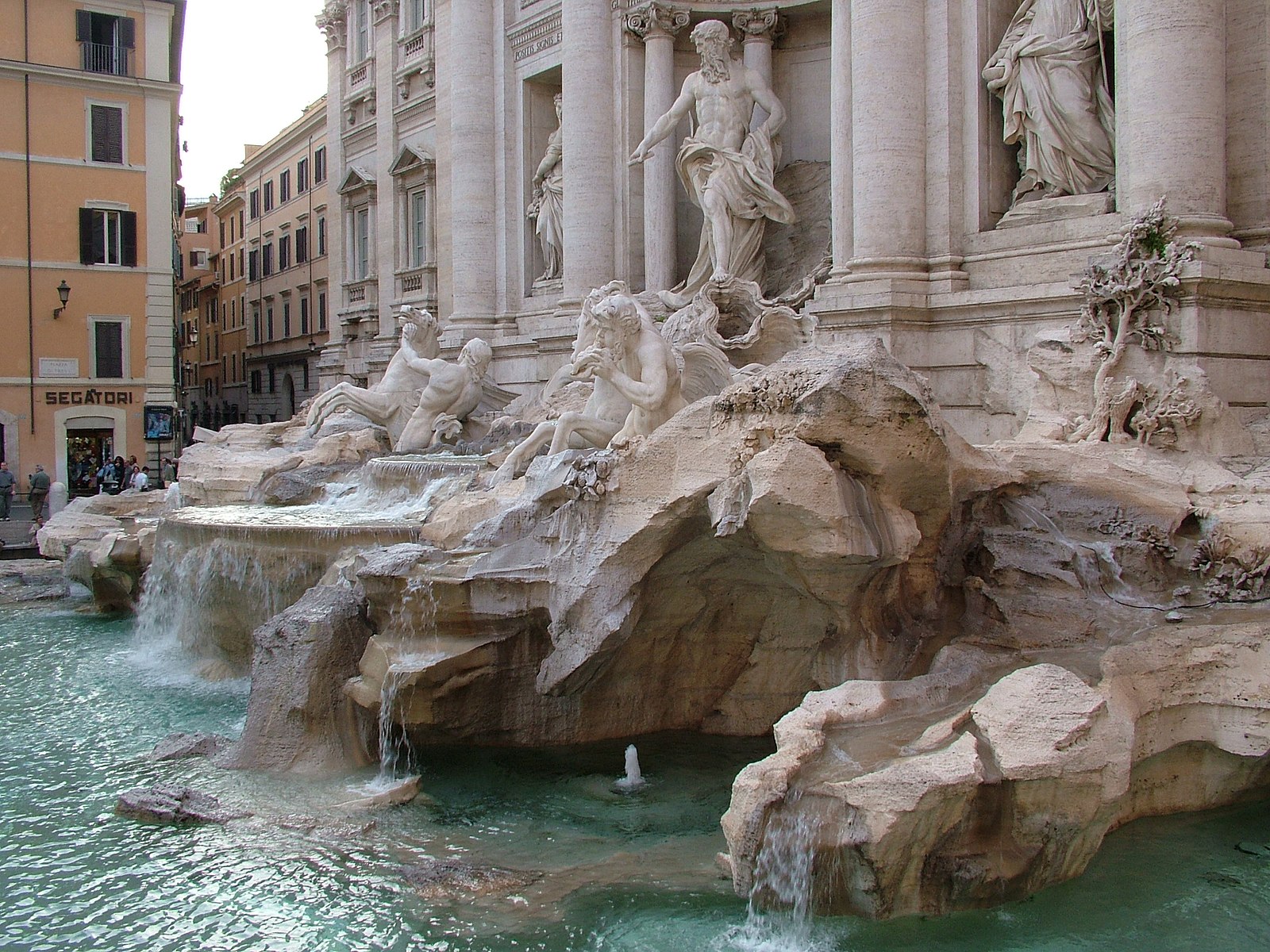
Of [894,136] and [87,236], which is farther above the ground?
[87,236]

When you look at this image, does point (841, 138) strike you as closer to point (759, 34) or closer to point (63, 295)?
point (759, 34)

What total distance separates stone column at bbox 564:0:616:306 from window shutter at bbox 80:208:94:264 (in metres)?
13.3

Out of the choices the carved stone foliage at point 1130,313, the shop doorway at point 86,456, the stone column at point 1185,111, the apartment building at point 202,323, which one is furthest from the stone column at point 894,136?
the apartment building at point 202,323

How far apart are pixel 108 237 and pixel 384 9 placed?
792cm

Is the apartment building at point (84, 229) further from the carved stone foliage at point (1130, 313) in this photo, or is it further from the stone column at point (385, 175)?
the carved stone foliage at point (1130, 313)

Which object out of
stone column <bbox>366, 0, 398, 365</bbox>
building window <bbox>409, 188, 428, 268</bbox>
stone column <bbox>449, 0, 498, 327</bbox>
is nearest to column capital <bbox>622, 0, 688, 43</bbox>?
stone column <bbox>449, 0, 498, 327</bbox>

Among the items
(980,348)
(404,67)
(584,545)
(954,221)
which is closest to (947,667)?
(584,545)

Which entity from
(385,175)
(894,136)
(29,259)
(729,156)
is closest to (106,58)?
(29,259)

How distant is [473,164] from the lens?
1727 centimetres

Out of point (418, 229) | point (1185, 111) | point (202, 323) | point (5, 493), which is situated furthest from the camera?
point (202, 323)

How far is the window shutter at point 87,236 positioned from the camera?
78.0ft

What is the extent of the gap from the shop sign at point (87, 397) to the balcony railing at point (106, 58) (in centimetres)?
639

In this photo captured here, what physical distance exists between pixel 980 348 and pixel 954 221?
1324 mm

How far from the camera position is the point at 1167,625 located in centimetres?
592
